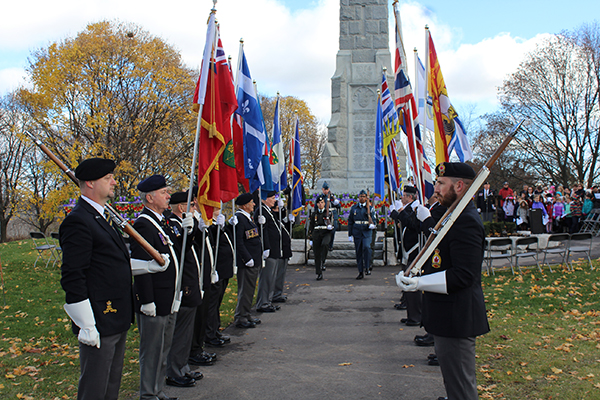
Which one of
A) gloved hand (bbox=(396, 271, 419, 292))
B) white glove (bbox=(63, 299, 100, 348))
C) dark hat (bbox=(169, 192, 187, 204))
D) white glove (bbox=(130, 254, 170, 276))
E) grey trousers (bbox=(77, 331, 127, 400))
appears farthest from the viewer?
dark hat (bbox=(169, 192, 187, 204))

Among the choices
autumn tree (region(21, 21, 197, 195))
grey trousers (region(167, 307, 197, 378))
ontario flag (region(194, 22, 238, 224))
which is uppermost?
autumn tree (region(21, 21, 197, 195))

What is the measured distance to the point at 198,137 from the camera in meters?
5.16

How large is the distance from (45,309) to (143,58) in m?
15.8

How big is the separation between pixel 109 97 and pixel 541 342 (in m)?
20.2

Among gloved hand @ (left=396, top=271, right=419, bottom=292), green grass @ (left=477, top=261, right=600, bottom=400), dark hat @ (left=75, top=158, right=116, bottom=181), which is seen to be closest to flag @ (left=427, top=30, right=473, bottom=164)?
green grass @ (left=477, top=261, right=600, bottom=400)

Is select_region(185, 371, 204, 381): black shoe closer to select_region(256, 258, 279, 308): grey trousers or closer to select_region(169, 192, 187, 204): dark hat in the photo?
select_region(169, 192, 187, 204): dark hat

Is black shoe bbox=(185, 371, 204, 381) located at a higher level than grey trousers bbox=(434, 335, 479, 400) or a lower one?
lower

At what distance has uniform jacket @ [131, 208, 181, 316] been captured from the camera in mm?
4088

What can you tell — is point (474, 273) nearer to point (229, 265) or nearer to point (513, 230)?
point (229, 265)

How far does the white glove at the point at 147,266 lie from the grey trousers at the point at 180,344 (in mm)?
992

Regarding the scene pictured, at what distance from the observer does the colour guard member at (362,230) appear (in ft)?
39.6

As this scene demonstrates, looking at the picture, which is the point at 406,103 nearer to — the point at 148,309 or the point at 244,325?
the point at 244,325

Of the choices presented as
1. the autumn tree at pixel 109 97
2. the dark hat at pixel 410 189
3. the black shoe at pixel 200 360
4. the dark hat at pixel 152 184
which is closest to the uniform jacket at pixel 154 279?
the dark hat at pixel 152 184

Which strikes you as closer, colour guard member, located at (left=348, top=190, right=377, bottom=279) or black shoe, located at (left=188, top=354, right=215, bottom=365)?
black shoe, located at (left=188, top=354, right=215, bottom=365)
